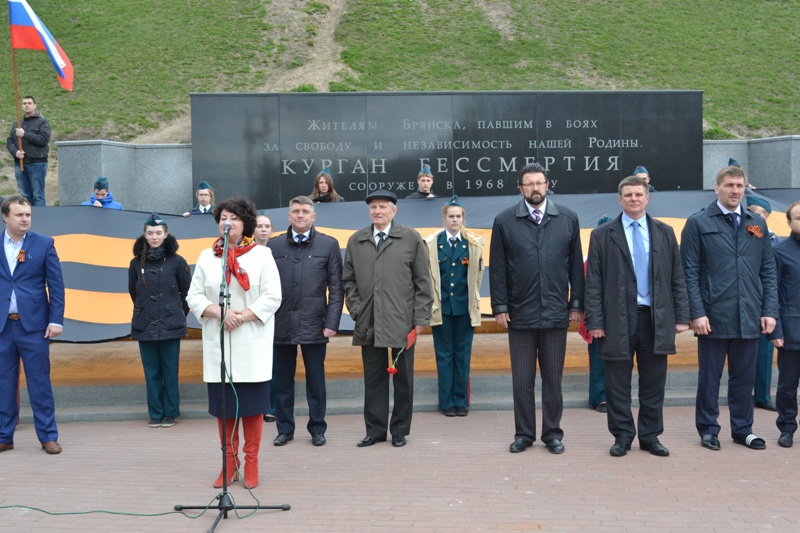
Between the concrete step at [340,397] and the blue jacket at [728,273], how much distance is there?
2.01 meters

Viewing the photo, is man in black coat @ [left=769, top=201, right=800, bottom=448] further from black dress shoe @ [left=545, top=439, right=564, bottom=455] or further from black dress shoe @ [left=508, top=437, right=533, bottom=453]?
black dress shoe @ [left=508, top=437, right=533, bottom=453]

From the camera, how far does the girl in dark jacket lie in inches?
330

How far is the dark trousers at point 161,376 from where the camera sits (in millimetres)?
8398

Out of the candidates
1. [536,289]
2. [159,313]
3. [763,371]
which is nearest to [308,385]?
[159,313]

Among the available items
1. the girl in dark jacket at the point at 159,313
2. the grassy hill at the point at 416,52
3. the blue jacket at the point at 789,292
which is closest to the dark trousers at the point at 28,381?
the girl in dark jacket at the point at 159,313

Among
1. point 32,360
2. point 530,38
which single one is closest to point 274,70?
point 530,38

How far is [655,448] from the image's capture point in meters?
6.95

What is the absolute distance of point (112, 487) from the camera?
622 centimetres

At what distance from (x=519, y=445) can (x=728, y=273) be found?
2.15 m

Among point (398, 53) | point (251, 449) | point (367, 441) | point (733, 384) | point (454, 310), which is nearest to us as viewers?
point (251, 449)

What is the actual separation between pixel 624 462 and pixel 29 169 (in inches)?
432

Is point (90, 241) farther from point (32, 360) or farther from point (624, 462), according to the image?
point (624, 462)

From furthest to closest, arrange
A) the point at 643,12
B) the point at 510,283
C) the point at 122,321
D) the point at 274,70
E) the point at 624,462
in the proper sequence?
1. the point at 643,12
2. the point at 274,70
3. the point at 122,321
4. the point at 510,283
5. the point at 624,462

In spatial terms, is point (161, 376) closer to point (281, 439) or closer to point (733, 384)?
point (281, 439)
